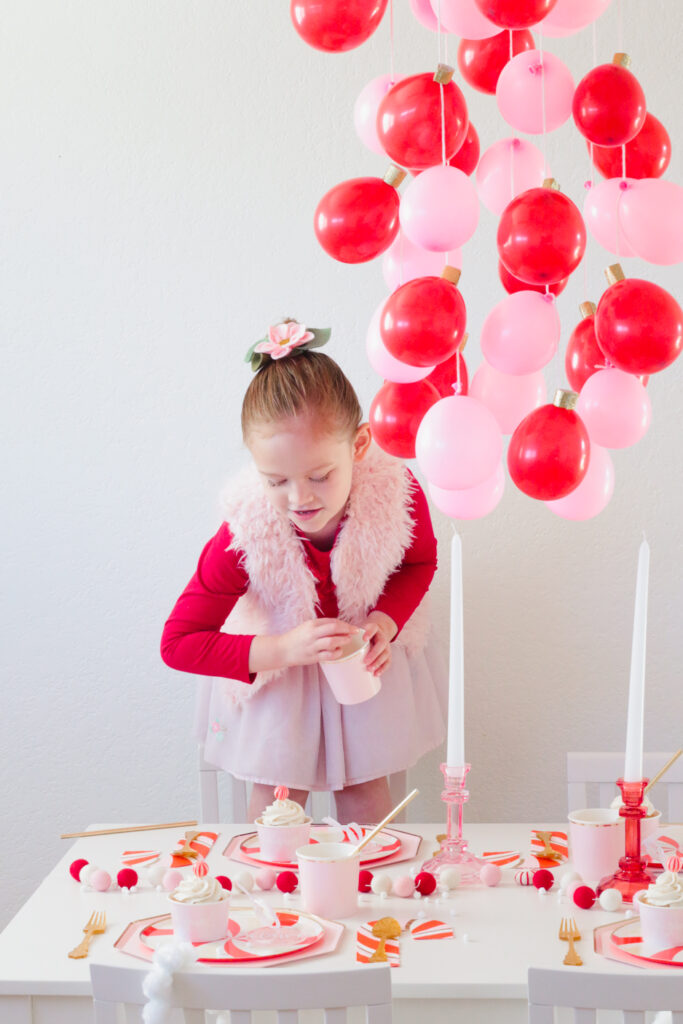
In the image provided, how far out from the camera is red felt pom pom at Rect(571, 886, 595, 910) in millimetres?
1203

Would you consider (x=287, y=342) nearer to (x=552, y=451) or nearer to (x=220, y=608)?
(x=220, y=608)

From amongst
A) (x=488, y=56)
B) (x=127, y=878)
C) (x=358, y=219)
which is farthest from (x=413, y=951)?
(x=488, y=56)

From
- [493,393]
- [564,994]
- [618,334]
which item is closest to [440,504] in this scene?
[493,393]

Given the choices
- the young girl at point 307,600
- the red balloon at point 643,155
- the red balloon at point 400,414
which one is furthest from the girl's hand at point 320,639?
the red balloon at point 643,155

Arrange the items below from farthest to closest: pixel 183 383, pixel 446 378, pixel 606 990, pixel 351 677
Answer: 1. pixel 183 383
2. pixel 351 677
3. pixel 446 378
4. pixel 606 990

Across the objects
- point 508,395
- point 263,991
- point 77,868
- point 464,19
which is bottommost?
point 77,868

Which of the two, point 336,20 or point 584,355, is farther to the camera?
point 584,355

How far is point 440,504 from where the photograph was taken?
4.14 ft

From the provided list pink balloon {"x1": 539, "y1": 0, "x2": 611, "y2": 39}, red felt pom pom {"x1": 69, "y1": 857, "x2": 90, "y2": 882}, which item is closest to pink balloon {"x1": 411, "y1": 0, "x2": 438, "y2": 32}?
pink balloon {"x1": 539, "y1": 0, "x2": 611, "y2": 39}

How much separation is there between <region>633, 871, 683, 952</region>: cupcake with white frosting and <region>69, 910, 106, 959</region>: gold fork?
54cm

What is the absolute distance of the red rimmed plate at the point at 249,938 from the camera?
3.50 ft

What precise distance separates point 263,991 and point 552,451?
550mm

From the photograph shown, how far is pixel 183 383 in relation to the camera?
2166 mm

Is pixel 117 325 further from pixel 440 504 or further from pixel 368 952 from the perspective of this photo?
pixel 368 952
